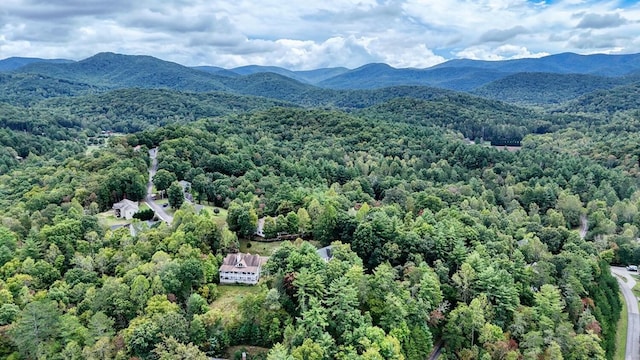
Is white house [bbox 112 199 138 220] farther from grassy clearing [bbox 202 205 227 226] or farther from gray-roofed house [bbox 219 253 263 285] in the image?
gray-roofed house [bbox 219 253 263 285]

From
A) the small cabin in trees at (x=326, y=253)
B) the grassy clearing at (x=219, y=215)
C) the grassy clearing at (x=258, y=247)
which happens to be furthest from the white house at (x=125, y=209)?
the small cabin in trees at (x=326, y=253)

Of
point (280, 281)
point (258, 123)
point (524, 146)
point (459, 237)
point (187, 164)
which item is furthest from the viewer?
point (524, 146)

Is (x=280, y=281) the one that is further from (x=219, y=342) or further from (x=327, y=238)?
(x=327, y=238)

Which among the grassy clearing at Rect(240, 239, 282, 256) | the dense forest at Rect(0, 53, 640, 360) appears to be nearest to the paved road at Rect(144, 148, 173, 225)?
the dense forest at Rect(0, 53, 640, 360)

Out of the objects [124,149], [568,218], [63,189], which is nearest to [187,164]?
[124,149]

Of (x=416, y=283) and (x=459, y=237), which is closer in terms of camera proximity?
(x=416, y=283)

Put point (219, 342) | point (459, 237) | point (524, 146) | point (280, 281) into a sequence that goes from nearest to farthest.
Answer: point (219, 342)
point (280, 281)
point (459, 237)
point (524, 146)

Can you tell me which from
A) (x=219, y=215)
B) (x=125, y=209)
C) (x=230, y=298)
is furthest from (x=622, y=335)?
(x=125, y=209)
